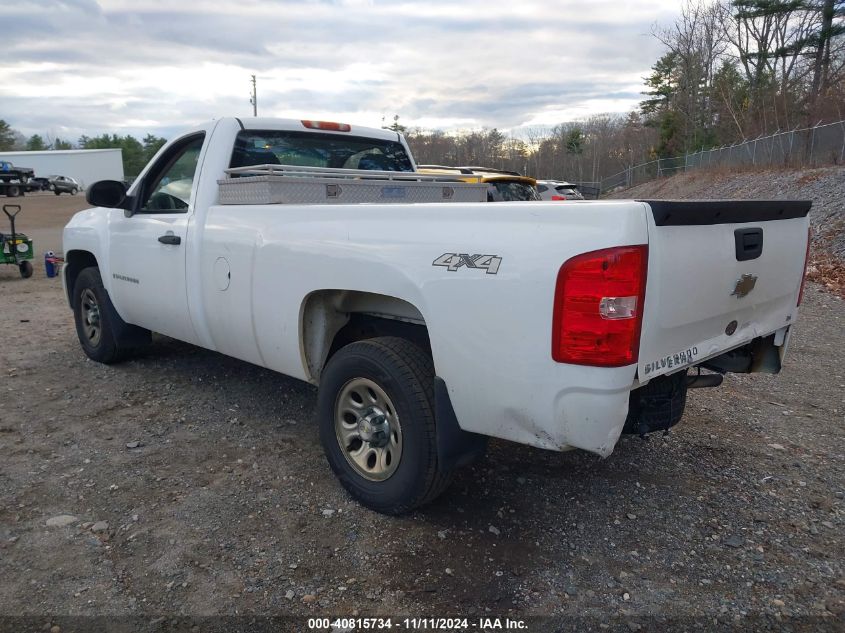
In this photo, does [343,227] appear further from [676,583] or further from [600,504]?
[676,583]

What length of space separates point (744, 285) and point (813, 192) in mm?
16092

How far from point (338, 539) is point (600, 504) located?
1.39 meters

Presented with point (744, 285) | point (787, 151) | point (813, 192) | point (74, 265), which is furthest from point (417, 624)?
point (787, 151)

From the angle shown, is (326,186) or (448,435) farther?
(326,186)

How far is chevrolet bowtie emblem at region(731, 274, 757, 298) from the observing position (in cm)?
296

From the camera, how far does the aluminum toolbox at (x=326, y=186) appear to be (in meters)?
3.89

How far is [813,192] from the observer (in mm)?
16406

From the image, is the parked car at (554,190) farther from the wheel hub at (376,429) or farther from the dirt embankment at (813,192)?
the wheel hub at (376,429)

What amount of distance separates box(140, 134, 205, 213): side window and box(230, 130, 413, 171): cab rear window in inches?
14.4

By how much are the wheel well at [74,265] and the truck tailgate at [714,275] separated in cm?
527

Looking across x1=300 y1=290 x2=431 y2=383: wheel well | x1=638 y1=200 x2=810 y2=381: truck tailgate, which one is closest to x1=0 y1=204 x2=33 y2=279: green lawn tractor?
x1=300 y1=290 x2=431 y2=383: wheel well

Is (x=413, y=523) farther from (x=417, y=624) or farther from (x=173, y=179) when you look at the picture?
(x=173, y=179)

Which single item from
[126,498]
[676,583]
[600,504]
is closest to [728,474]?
[600,504]

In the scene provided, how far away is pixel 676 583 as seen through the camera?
278 cm
